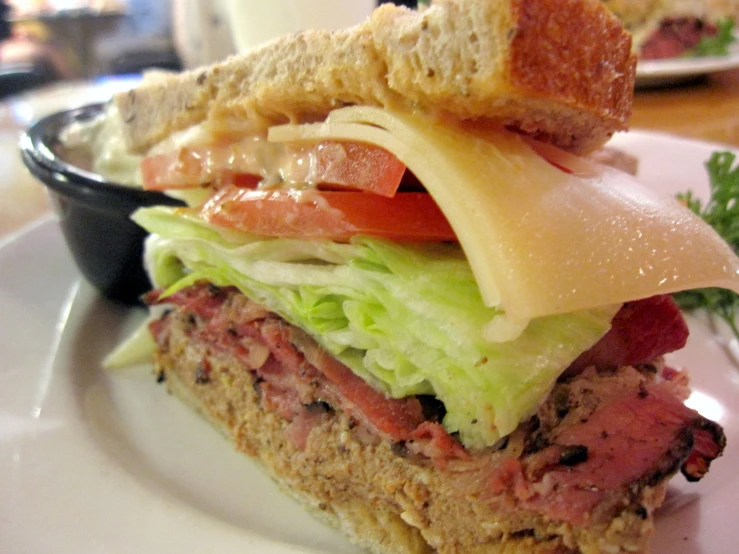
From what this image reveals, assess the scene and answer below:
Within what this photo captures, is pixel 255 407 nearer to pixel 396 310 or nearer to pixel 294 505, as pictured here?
pixel 294 505

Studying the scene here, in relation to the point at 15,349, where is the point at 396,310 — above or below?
above

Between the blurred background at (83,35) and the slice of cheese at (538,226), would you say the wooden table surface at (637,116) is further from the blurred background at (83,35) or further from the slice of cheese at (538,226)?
the blurred background at (83,35)

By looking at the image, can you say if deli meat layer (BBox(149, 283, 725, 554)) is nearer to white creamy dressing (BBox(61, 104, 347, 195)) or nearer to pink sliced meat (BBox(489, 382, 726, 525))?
pink sliced meat (BBox(489, 382, 726, 525))

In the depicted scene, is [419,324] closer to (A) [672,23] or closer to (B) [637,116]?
(B) [637,116]

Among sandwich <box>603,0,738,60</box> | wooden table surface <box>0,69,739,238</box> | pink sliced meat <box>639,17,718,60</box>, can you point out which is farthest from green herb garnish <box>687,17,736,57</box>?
pink sliced meat <box>639,17,718,60</box>

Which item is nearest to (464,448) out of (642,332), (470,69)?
(642,332)

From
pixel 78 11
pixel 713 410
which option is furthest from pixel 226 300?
pixel 78 11

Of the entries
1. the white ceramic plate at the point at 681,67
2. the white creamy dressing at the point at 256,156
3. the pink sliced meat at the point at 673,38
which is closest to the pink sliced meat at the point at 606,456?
the white creamy dressing at the point at 256,156
